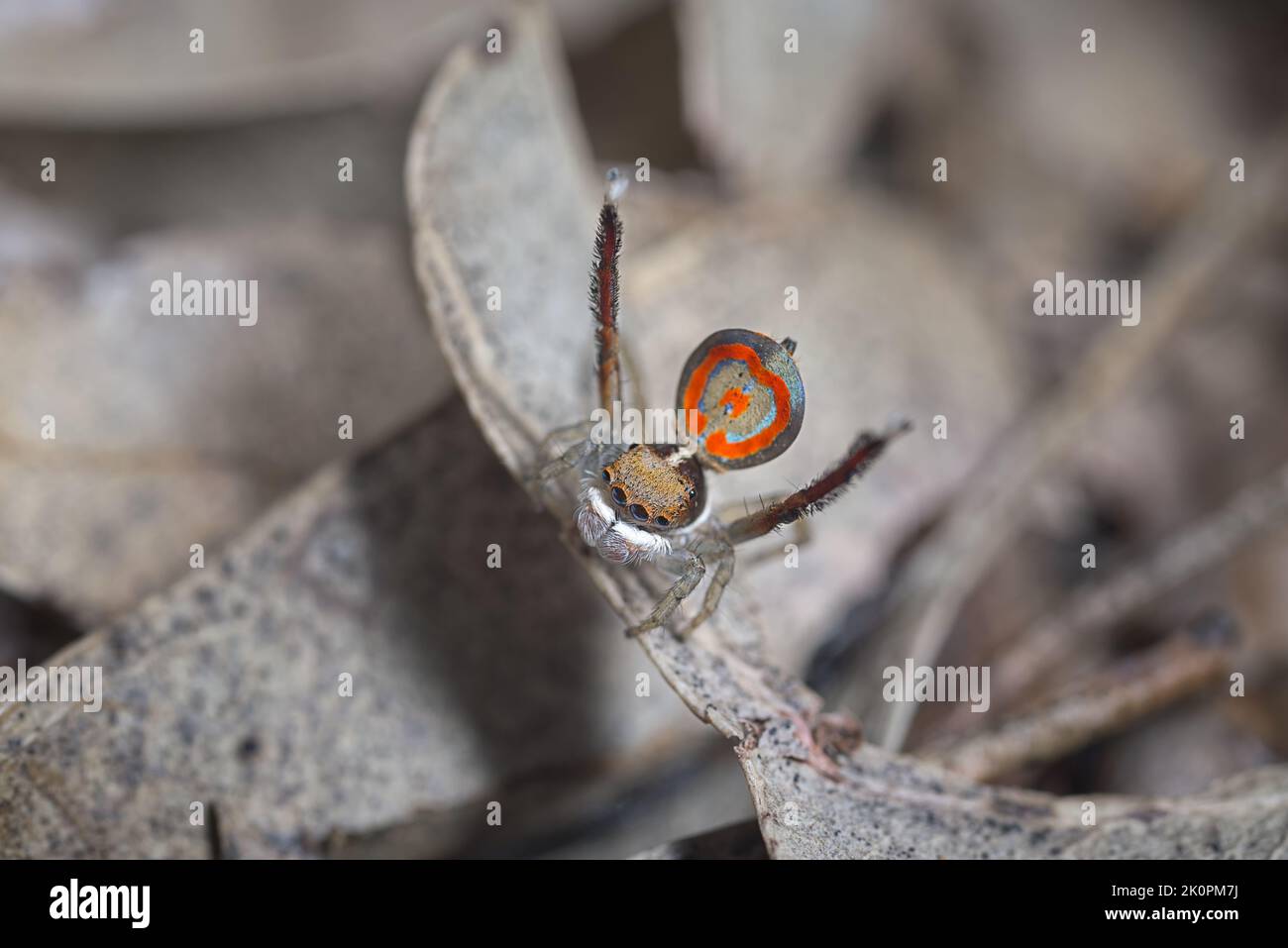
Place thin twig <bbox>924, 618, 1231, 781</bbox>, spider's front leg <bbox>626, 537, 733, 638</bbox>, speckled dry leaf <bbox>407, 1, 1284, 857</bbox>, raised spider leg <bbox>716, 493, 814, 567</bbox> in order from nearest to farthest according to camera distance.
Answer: speckled dry leaf <bbox>407, 1, 1284, 857</bbox>
spider's front leg <bbox>626, 537, 733, 638</bbox>
thin twig <bbox>924, 618, 1231, 781</bbox>
raised spider leg <bbox>716, 493, 814, 567</bbox>

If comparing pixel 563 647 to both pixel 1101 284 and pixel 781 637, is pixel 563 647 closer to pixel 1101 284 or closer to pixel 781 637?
pixel 781 637

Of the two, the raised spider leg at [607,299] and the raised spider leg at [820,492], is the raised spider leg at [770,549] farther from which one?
the raised spider leg at [607,299]

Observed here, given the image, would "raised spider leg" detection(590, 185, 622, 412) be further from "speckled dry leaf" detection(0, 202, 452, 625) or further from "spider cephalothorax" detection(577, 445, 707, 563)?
"speckled dry leaf" detection(0, 202, 452, 625)

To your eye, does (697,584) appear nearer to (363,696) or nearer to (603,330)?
(603,330)

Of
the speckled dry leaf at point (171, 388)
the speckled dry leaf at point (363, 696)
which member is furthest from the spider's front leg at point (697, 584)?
the speckled dry leaf at point (171, 388)

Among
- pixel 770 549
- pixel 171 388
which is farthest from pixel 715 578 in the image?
pixel 171 388

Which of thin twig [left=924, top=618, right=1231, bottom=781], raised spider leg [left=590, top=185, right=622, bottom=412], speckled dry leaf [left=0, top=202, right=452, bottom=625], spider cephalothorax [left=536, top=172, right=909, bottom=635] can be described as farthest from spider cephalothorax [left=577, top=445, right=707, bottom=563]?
thin twig [left=924, top=618, right=1231, bottom=781]
